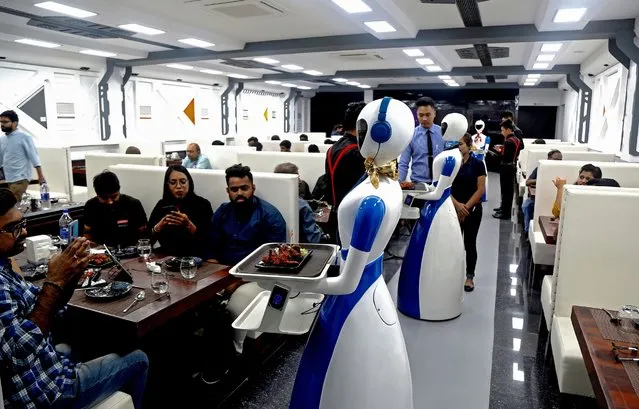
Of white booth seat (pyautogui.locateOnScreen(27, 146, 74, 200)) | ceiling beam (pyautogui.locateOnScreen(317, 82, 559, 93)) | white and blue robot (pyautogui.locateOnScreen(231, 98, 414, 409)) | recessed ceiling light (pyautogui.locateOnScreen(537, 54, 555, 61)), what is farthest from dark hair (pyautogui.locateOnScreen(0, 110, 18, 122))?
ceiling beam (pyautogui.locateOnScreen(317, 82, 559, 93))

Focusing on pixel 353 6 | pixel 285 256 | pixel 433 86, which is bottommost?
pixel 285 256

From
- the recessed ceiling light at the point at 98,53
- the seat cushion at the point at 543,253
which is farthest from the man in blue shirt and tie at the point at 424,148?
the recessed ceiling light at the point at 98,53

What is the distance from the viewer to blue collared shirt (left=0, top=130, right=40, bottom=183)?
5.43 m

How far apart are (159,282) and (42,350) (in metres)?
0.64

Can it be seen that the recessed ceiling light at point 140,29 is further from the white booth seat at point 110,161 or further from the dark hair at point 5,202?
the dark hair at point 5,202

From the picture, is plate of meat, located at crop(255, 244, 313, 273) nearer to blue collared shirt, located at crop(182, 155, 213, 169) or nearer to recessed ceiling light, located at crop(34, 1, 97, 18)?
recessed ceiling light, located at crop(34, 1, 97, 18)

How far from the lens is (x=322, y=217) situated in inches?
162

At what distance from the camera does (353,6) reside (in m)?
4.48

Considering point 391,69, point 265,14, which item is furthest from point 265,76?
point 265,14

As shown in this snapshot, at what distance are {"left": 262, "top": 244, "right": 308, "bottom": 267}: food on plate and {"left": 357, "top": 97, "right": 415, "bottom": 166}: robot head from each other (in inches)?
19.8

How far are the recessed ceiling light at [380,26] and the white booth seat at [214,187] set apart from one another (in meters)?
2.73

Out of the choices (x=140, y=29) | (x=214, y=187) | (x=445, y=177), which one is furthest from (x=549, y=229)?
(x=140, y=29)

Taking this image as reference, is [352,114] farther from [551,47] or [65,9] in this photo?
[551,47]

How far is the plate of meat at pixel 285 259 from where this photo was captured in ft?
5.72
